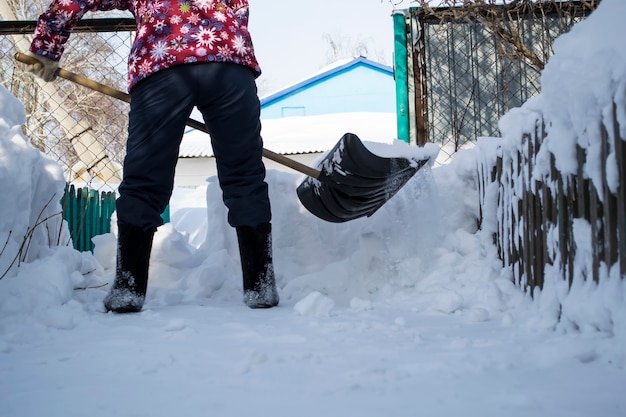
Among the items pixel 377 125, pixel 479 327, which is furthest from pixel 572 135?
pixel 377 125

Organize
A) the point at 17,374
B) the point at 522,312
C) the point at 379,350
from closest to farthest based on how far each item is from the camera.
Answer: the point at 17,374, the point at 379,350, the point at 522,312

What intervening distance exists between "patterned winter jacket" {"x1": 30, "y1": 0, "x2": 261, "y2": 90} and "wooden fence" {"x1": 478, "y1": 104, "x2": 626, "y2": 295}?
1295mm

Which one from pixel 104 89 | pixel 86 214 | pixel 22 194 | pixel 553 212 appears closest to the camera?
pixel 553 212

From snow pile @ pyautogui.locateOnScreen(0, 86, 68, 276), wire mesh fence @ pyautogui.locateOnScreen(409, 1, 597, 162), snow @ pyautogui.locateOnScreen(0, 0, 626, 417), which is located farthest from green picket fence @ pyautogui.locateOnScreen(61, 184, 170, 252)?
wire mesh fence @ pyautogui.locateOnScreen(409, 1, 597, 162)

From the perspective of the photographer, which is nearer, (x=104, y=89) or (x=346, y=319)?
(x=346, y=319)

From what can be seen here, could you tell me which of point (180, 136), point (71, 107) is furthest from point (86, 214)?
point (71, 107)

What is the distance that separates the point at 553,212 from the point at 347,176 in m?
1.12

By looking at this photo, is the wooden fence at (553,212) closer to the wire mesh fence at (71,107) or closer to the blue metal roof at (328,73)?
the wire mesh fence at (71,107)

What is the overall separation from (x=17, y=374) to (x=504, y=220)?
2.15 metres

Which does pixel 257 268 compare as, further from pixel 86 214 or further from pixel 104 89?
pixel 86 214

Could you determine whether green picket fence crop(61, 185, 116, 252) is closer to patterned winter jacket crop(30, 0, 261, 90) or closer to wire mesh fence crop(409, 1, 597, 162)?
patterned winter jacket crop(30, 0, 261, 90)

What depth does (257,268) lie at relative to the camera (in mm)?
2711

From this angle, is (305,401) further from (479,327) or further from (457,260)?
(457,260)

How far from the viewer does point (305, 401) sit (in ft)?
4.53
